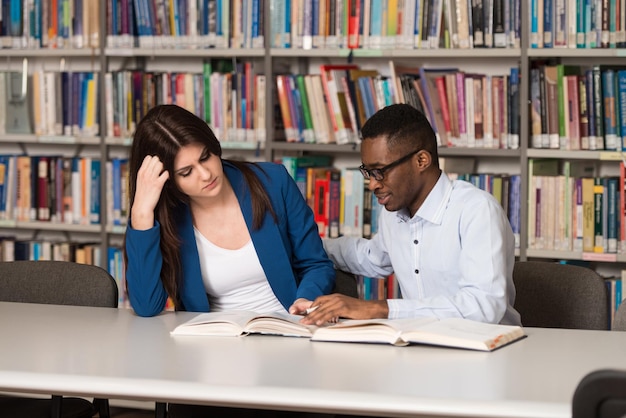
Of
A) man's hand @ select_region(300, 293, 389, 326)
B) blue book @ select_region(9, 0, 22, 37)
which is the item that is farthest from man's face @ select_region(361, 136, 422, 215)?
blue book @ select_region(9, 0, 22, 37)

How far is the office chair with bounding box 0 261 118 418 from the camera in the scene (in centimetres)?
243

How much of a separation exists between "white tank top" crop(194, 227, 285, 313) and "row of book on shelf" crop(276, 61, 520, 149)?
4.41 ft

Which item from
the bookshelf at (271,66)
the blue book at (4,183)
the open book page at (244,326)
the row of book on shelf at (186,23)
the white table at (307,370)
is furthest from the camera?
the blue book at (4,183)

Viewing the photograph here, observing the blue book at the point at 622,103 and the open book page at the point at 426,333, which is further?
the blue book at the point at 622,103

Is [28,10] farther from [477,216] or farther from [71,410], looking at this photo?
[477,216]

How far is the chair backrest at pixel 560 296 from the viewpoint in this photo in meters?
2.38

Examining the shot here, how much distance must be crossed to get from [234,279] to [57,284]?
0.51m

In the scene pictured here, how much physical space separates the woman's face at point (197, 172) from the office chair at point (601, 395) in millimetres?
1250

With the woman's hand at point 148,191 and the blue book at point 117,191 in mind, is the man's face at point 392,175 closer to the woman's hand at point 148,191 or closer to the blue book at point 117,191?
the woman's hand at point 148,191

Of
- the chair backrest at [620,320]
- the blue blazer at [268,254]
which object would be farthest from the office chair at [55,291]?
the chair backrest at [620,320]

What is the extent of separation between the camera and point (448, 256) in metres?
2.27

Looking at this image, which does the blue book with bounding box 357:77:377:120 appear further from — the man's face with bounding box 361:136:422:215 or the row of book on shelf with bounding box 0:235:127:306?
the man's face with bounding box 361:136:422:215

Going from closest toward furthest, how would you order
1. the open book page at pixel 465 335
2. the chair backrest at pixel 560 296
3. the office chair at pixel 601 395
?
the office chair at pixel 601 395 < the open book page at pixel 465 335 < the chair backrest at pixel 560 296

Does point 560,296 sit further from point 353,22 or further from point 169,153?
point 353,22
